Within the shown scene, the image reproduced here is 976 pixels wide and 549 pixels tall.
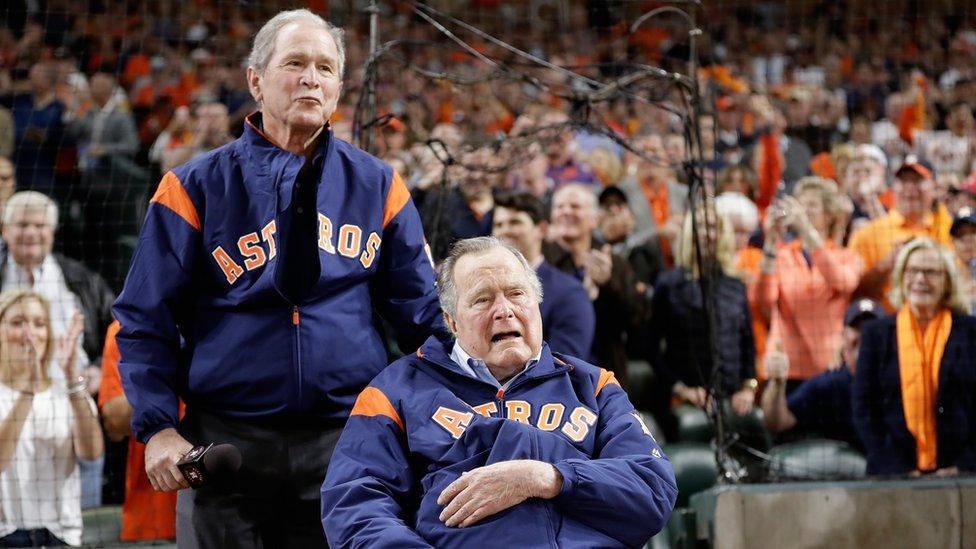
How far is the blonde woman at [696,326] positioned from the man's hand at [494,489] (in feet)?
10.00

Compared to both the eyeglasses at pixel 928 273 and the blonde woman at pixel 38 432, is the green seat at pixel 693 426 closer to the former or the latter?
the eyeglasses at pixel 928 273

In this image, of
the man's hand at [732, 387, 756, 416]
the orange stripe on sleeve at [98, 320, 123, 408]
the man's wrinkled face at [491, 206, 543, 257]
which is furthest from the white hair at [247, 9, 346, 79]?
the man's hand at [732, 387, 756, 416]

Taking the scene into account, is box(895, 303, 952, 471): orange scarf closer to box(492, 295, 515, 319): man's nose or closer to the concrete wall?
the concrete wall

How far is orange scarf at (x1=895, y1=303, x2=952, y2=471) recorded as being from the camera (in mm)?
4602

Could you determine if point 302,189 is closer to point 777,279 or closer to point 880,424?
point 880,424

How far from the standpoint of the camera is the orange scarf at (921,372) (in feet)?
15.1

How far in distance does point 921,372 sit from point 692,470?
98 centimetres

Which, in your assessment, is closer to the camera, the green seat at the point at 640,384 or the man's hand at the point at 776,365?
the man's hand at the point at 776,365

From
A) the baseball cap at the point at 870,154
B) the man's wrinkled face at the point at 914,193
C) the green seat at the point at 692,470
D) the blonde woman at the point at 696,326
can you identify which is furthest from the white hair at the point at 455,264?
the baseball cap at the point at 870,154

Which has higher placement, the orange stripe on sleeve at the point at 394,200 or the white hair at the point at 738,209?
the white hair at the point at 738,209

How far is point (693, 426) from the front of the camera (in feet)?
17.8

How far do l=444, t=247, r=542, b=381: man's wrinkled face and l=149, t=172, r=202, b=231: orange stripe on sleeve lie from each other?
619mm

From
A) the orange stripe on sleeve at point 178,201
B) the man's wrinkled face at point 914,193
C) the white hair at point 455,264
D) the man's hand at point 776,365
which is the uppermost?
the man's wrinkled face at point 914,193

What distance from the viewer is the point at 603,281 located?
5.44 m
